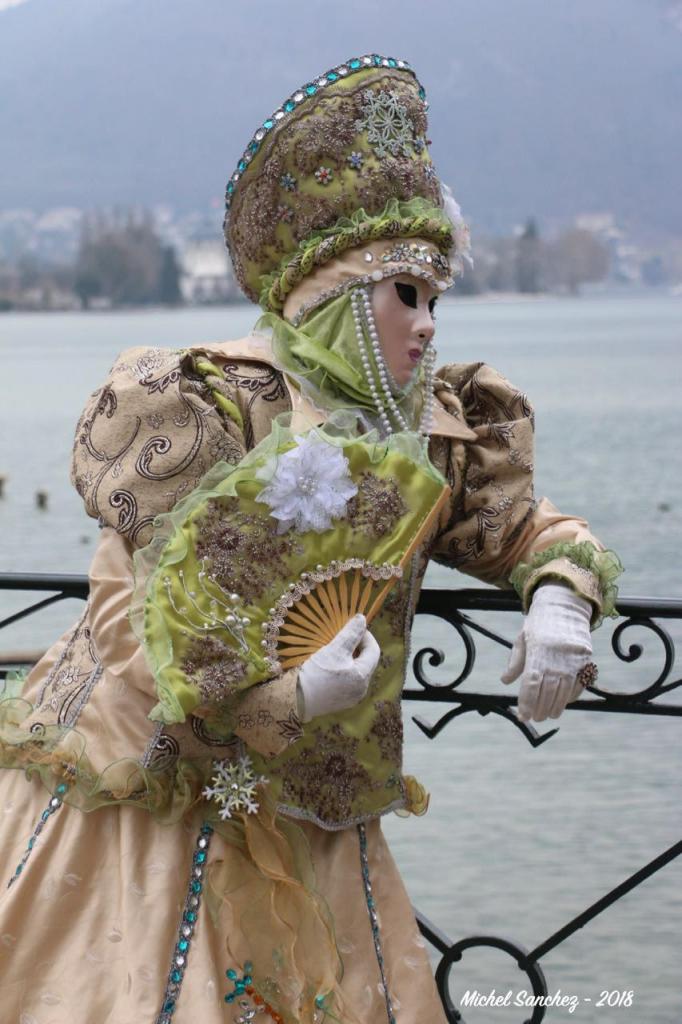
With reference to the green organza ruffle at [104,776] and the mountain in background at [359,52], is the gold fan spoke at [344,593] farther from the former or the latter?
the mountain in background at [359,52]

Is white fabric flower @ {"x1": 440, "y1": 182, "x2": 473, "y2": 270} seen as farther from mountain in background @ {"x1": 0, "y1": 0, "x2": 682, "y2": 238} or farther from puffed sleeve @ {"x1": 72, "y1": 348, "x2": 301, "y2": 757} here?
mountain in background @ {"x1": 0, "y1": 0, "x2": 682, "y2": 238}

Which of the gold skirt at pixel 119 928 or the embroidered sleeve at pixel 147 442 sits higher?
the embroidered sleeve at pixel 147 442

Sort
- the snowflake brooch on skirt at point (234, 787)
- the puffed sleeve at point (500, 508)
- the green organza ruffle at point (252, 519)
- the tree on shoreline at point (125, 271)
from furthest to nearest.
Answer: the tree on shoreline at point (125, 271)
the puffed sleeve at point (500, 508)
the snowflake brooch on skirt at point (234, 787)
the green organza ruffle at point (252, 519)

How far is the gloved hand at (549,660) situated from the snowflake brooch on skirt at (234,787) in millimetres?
358

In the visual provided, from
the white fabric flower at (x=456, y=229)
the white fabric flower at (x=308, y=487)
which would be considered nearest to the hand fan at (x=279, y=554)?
the white fabric flower at (x=308, y=487)

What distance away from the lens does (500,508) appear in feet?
6.70

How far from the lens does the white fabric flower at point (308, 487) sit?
176 cm

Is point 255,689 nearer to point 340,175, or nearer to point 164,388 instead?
point 164,388

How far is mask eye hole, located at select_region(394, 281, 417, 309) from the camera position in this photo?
1927 mm

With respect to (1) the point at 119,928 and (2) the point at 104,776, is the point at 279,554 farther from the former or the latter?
(1) the point at 119,928

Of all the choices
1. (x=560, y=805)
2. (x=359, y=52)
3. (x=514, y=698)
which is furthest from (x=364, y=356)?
(x=359, y=52)

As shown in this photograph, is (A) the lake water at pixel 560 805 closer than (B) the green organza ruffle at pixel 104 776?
No

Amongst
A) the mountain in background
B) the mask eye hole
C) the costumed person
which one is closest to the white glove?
the costumed person

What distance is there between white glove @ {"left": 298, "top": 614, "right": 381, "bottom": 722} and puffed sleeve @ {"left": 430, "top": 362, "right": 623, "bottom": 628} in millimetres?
334
